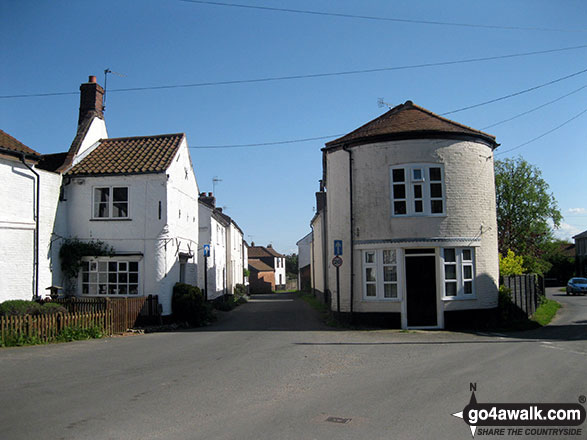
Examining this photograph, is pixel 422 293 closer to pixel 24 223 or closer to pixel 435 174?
pixel 435 174

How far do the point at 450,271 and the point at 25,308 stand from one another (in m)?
14.6

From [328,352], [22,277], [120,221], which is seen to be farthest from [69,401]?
[120,221]

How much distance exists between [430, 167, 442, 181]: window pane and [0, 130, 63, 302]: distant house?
584 inches

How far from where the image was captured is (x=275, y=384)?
30.0 feet

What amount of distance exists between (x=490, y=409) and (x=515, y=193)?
1542 inches

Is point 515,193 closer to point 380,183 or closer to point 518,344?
point 380,183

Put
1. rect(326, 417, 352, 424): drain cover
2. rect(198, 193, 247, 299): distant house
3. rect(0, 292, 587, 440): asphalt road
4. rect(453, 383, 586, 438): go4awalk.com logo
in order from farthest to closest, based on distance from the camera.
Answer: rect(198, 193, 247, 299): distant house < rect(326, 417, 352, 424): drain cover < rect(0, 292, 587, 440): asphalt road < rect(453, 383, 586, 438): go4awalk.com logo

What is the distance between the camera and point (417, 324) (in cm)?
1820

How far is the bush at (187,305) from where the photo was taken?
65.6 feet

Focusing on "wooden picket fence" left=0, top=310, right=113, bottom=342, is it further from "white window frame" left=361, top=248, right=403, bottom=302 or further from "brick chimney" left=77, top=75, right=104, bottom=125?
"brick chimney" left=77, top=75, right=104, bottom=125

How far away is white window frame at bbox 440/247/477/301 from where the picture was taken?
17922 mm

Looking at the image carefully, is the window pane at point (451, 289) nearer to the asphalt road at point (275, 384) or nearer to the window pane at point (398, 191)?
the asphalt road at point (275, 384)

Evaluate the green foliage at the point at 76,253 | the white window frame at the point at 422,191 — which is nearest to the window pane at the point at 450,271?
the white window frame at the point at 422,191

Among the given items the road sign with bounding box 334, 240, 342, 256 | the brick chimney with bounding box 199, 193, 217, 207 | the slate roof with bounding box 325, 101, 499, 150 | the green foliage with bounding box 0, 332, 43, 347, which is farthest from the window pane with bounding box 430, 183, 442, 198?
the brick chimney with bounding box 199, 193, 217, 207
